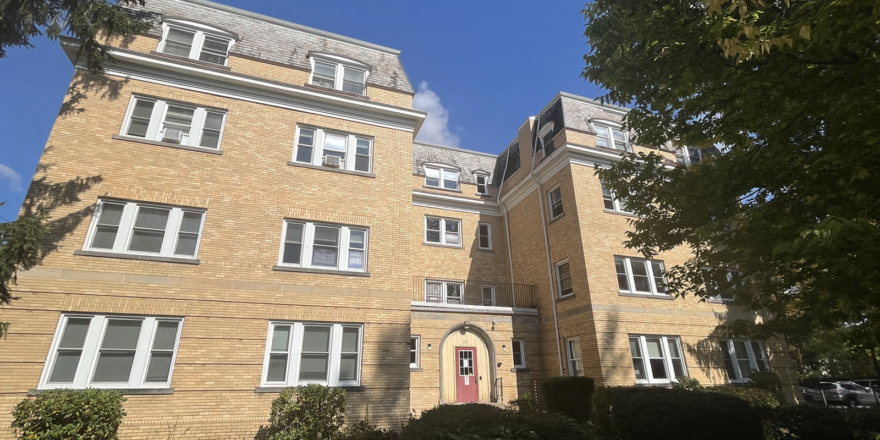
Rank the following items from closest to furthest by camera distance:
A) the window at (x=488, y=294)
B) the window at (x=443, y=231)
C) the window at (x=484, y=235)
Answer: the window at (x=488, y=294) < the window at (x=443, y=231) < the window at (x=484, y=235)

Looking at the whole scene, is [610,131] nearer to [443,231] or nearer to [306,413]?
[443,231]

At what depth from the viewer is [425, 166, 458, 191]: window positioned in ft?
81.0

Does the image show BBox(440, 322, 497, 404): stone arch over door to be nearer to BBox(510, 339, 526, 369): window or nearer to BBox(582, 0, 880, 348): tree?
BBox(510, 339, 526, 369): window

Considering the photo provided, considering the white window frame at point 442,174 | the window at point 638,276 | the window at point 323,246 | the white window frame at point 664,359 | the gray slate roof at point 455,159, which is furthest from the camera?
the gray slate roof at point 455,159

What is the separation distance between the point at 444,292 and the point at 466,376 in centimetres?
480

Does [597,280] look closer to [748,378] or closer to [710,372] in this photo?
[710,372]

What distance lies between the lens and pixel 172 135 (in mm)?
12867

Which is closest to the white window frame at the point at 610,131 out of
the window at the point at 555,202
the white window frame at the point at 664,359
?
the window at the point at 555,202

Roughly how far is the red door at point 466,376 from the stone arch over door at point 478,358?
141mm

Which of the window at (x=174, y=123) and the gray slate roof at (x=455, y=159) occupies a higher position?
the gray slate roof at (x=455, y=159)

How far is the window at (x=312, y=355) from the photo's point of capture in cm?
1134

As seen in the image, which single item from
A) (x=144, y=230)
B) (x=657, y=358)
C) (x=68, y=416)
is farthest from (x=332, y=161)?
(x=657, y=358)

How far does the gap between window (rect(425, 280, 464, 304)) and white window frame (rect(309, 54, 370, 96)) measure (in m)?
10.2

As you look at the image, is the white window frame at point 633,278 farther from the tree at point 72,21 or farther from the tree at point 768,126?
the tree at point 72,21
